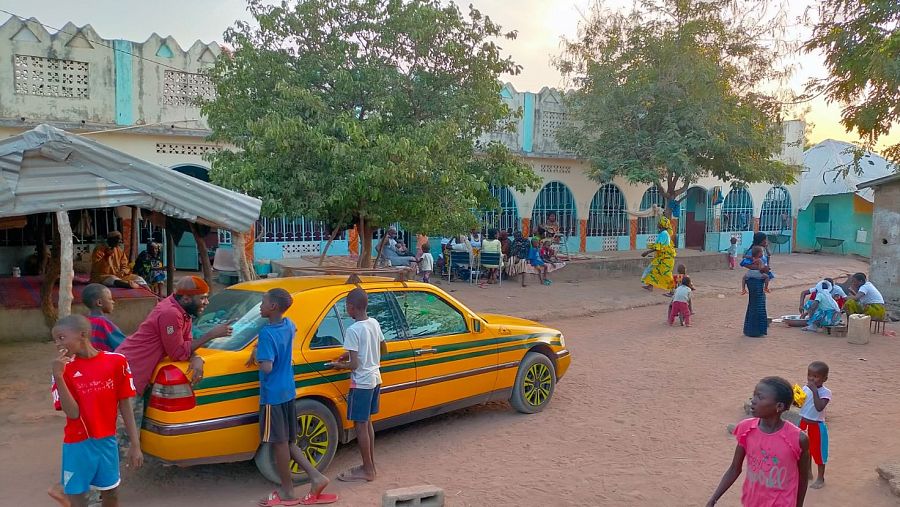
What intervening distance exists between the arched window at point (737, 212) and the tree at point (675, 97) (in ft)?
20.1

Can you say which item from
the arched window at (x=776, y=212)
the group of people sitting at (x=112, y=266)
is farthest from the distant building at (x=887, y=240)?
the group of people sitting at (x=112, y=266)

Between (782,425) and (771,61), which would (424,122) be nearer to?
(782,425)

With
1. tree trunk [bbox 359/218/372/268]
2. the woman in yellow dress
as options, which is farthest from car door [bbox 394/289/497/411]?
the woman in yellow dress

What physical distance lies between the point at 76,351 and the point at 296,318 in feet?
5.40

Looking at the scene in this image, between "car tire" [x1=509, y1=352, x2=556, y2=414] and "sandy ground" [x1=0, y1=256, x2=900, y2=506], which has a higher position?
"car tire" [x1=509, y1=352, x2=556, y2=414]

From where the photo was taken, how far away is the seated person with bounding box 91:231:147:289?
9859mm

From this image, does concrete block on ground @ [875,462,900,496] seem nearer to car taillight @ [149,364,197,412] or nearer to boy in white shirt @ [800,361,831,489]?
boy in white shirt @ [800,361,831,489]

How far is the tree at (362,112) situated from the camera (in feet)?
26.3

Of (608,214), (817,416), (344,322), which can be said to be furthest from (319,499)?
(608,214)

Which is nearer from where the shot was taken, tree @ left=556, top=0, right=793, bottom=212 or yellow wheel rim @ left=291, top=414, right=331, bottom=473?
yellow wheel rim @ left=291, top=414, right=331, bottom=473

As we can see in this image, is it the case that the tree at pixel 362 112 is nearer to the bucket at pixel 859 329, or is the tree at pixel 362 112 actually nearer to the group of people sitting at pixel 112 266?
the group of people sitting at pixel 112 266

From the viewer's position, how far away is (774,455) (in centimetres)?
317

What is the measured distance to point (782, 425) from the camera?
10.6 feet

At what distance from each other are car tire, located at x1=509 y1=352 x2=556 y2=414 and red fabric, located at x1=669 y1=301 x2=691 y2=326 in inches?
223
